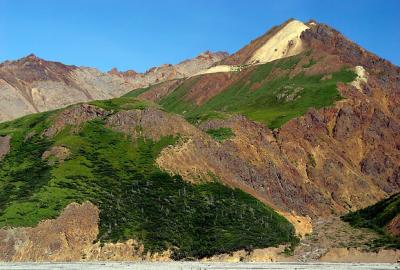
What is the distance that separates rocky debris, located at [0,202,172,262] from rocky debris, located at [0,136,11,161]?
44.6m

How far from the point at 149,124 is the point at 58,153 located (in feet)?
90.6

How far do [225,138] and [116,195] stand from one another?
50952 mm

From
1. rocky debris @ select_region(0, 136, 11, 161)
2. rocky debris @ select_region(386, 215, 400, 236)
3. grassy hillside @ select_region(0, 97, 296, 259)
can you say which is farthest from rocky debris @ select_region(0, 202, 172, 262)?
rocky debris @ select_region(386, 215, 400, 236)

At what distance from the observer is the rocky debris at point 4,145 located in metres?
157

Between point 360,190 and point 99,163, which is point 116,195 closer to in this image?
point 99,163

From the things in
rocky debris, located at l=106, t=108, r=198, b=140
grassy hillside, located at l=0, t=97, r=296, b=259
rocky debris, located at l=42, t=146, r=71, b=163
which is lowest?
grassy hillside, located at l=0, t=97, r=296, b=259

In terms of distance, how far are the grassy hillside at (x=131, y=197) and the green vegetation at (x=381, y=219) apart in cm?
1849

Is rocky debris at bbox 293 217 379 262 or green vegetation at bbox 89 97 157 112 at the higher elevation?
green vegetation at bbox 89 97 157 112

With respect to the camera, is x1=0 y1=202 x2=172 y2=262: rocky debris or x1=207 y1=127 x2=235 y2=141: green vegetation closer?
x1=0 y1=202 x2=172 y2=262: rocky debris

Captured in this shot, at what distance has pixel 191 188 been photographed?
142000 mm

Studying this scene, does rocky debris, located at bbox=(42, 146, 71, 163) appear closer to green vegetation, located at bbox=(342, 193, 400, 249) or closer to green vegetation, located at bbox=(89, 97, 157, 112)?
green vegetation, located at bbox=(89, 97, 157, 112)

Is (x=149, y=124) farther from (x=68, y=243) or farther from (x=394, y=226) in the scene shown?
(x=394, y=226)

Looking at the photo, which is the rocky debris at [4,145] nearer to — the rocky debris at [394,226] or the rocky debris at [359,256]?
the rocky debris at [359,256]

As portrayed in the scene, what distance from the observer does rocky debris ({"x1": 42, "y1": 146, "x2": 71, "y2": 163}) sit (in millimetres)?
145000
